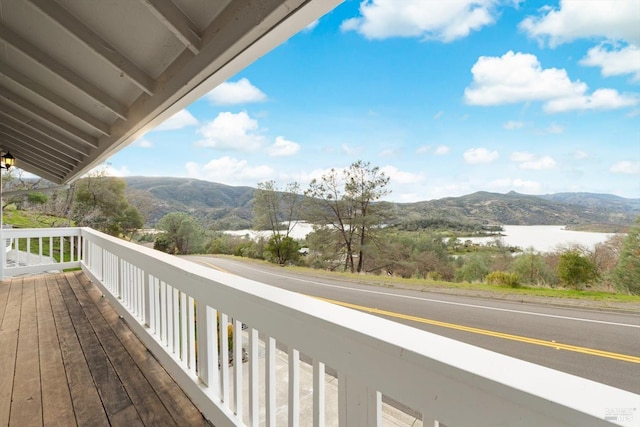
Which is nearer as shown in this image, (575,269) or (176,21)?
(176,21)

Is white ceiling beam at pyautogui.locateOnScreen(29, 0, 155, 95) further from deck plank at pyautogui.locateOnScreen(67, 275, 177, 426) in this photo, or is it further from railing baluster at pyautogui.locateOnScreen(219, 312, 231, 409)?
deck plank at pyautogui.locateOnScreen(67, 275, 177, 426)

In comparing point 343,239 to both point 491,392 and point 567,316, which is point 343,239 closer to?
point 567,316

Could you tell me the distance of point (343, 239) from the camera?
38.6 ft

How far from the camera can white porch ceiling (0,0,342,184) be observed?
3.32 feet

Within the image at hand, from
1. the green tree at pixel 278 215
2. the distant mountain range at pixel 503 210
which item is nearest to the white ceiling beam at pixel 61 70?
the distant mountain range at pixel 503 210

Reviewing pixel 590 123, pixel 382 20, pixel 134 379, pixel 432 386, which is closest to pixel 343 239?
pixel 382 20

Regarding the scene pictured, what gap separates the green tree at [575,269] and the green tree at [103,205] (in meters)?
9.50

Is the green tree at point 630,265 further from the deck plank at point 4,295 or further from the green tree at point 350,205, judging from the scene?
the green tree at point 350,205

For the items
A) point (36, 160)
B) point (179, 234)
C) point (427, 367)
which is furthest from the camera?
point (179, 234)

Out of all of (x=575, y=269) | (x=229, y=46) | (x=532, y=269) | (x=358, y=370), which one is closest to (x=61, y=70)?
(x=229, y=46)

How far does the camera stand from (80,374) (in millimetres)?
1566

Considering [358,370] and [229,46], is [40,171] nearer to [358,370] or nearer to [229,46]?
[229,46]

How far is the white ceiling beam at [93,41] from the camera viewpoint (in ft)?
4.30

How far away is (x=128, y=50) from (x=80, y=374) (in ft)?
A: 5.56
